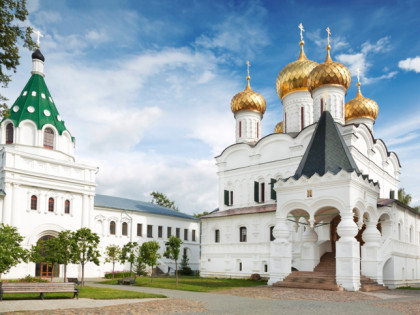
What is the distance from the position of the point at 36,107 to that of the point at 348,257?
23.7 meters

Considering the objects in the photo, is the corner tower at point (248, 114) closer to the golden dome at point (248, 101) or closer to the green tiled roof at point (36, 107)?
the golden dome at point (248, 101)

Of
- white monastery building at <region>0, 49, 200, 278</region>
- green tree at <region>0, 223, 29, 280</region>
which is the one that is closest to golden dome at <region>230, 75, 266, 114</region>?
white monastery building at <region>0, 49, 200, 278</region>

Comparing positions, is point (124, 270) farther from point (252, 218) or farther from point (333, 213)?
point (333, 213)

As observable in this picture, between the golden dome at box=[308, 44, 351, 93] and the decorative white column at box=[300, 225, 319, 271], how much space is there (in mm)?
10674

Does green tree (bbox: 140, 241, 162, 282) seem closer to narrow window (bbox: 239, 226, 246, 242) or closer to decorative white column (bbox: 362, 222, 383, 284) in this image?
narrow window (bbox: 239, 226, 246, 242)

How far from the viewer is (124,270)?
3303 cm

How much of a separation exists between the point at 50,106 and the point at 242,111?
578 inches

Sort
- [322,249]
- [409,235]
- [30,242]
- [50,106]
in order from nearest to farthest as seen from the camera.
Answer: [322,249] < [409,235] < [30,242] < [50,106]

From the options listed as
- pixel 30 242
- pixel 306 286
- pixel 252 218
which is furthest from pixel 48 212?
pixel 306 286

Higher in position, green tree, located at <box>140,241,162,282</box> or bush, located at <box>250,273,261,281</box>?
green tree, located at <box>140,241,162,282</box>

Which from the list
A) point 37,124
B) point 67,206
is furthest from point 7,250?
point 37,124

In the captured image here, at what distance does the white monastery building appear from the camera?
88.7ft

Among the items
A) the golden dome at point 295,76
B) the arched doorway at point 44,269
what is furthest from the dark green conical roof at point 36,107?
the golden dome at point 295,76

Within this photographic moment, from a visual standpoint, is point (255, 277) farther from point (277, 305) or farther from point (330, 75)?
point (277, 305)
